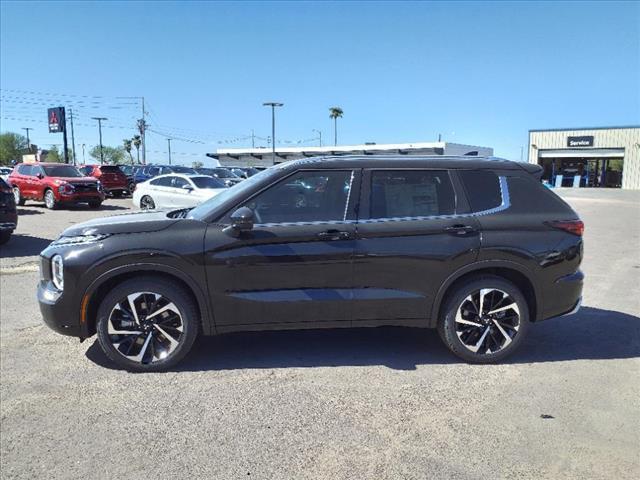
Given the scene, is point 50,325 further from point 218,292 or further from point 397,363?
point 397,363

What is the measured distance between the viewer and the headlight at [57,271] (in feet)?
14.1

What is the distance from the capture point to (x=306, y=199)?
4559mm

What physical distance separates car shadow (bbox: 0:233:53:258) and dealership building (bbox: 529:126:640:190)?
52899 mm

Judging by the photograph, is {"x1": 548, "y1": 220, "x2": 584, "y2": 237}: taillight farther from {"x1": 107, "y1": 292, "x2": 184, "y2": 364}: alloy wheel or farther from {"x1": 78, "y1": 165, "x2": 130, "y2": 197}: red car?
{"x1": 78, "y1": 165, "x2": 130, "y2": 197}: red car

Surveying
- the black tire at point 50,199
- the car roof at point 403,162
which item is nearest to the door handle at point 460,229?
the car roof at point 403,162

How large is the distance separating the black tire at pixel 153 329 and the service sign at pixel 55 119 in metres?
52.2

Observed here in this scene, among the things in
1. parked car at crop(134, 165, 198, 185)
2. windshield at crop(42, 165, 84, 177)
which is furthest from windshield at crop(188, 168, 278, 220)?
parked car at crop(134, 165, 198, 185)

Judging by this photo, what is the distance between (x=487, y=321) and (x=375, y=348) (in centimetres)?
107

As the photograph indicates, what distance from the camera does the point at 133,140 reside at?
11281cm

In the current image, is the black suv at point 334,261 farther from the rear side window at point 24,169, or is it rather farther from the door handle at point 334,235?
the rear side window at point 24,169

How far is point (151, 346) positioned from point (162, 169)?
2604cm

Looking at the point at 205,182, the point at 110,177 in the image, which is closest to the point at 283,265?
the point at 205,182

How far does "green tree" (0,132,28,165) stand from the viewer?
105375 mm

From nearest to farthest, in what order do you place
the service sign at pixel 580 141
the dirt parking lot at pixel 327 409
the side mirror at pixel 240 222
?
the dirt parking lot at pixel 327 409, the side mirror at pixel 240 222, the service sign at pixel 580 141
